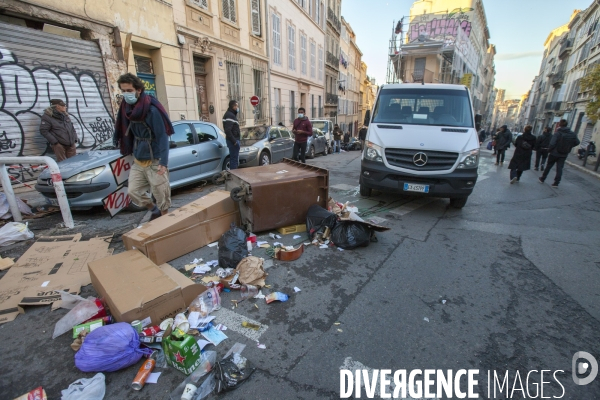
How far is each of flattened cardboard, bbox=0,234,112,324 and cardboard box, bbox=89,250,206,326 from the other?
1.47 feet

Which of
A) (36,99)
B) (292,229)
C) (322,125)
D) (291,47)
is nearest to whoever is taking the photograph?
(292,229)

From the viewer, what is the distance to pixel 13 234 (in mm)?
3795

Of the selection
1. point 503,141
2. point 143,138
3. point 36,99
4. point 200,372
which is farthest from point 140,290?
point 503,141

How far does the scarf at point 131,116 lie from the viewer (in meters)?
3.49

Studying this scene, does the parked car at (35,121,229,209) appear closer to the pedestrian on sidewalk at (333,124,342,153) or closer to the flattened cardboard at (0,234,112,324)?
the flattened cardboard at (0,234,112,324)

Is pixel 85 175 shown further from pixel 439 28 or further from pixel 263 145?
pixel 439 28

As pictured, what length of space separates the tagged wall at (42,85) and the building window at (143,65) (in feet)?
5.06

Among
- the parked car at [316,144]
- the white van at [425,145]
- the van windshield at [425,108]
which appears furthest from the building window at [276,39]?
the white van at [425,145]

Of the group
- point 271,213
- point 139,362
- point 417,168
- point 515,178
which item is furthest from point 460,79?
point 139,362

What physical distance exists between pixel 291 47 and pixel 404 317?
65.9ft

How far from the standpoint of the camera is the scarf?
137 inches

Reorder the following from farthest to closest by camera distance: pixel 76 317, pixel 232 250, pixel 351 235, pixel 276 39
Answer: pixel 276 39 < pixel 351 235 < pixel 232 250 < pixel 76 317

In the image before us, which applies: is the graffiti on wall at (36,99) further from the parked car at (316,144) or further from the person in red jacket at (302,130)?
the parked car at (316,144)

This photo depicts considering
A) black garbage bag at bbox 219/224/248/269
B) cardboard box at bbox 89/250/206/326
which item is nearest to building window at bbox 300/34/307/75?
black garbage bag at bbox 219/224/248/269
